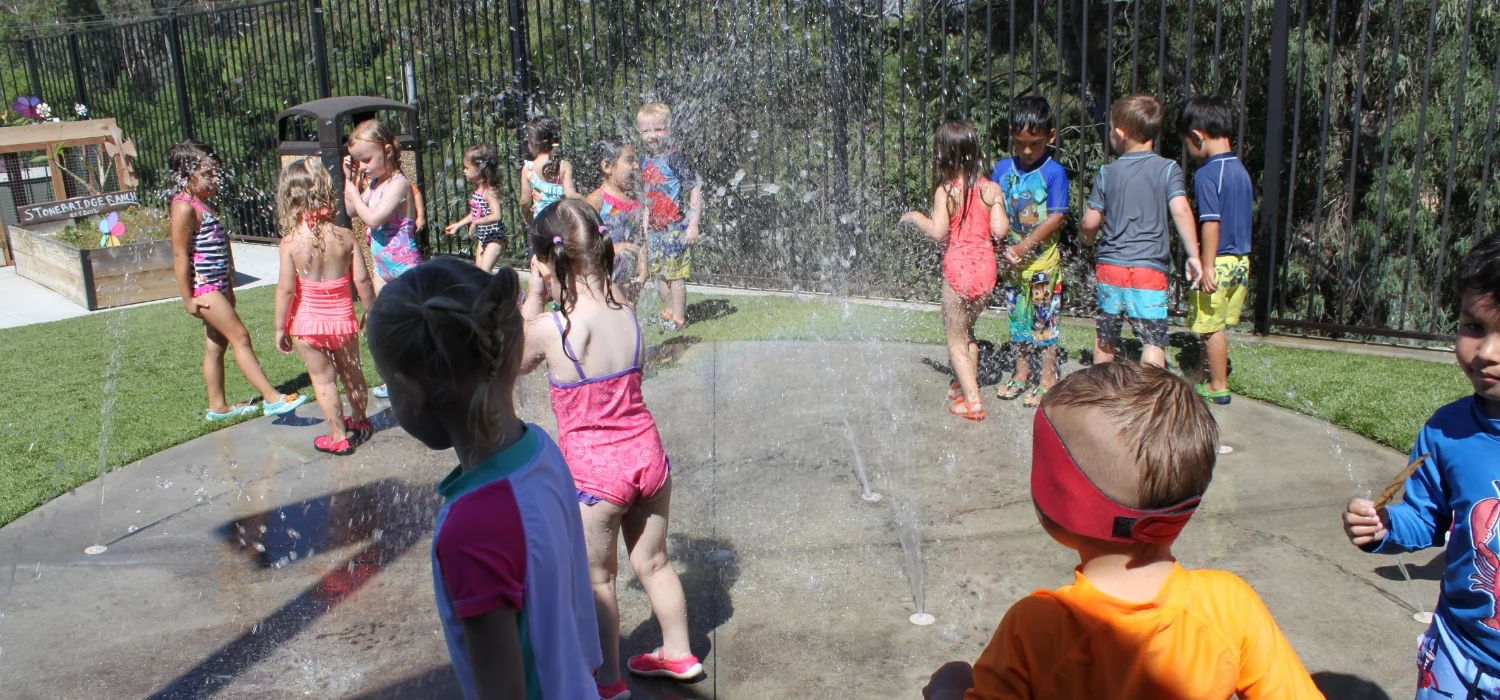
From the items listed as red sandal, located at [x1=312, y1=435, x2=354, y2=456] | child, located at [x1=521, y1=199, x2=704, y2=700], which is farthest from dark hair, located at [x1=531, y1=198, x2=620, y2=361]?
red sandal, located at [x1=312, y1=435, x2=354, y2=456]

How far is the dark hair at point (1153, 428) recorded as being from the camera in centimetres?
150

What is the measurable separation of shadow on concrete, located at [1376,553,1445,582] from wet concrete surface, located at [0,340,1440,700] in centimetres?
1

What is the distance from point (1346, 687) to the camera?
310 centimetres

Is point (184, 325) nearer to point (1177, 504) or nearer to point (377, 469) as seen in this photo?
point (377, 469)

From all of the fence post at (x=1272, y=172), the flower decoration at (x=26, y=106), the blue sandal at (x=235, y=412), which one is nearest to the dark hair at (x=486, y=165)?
the blue sandal at (x=235, y=412)

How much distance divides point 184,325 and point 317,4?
434cm

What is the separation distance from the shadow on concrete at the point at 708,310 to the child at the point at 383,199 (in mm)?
2573

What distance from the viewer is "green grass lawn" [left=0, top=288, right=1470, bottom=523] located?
5.58 metres

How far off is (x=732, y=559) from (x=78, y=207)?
10339 millimetres

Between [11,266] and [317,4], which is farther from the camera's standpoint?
[11,266]

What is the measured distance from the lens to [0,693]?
3365mm

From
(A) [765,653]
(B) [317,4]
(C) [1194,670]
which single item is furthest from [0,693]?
(B) [317,4]

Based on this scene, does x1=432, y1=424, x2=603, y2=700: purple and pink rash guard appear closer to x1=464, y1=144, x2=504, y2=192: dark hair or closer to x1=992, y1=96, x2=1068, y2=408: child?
x1=992, y1=96, x2=1068, y2=408: child

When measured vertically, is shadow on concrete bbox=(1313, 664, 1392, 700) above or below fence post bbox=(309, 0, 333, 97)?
below
